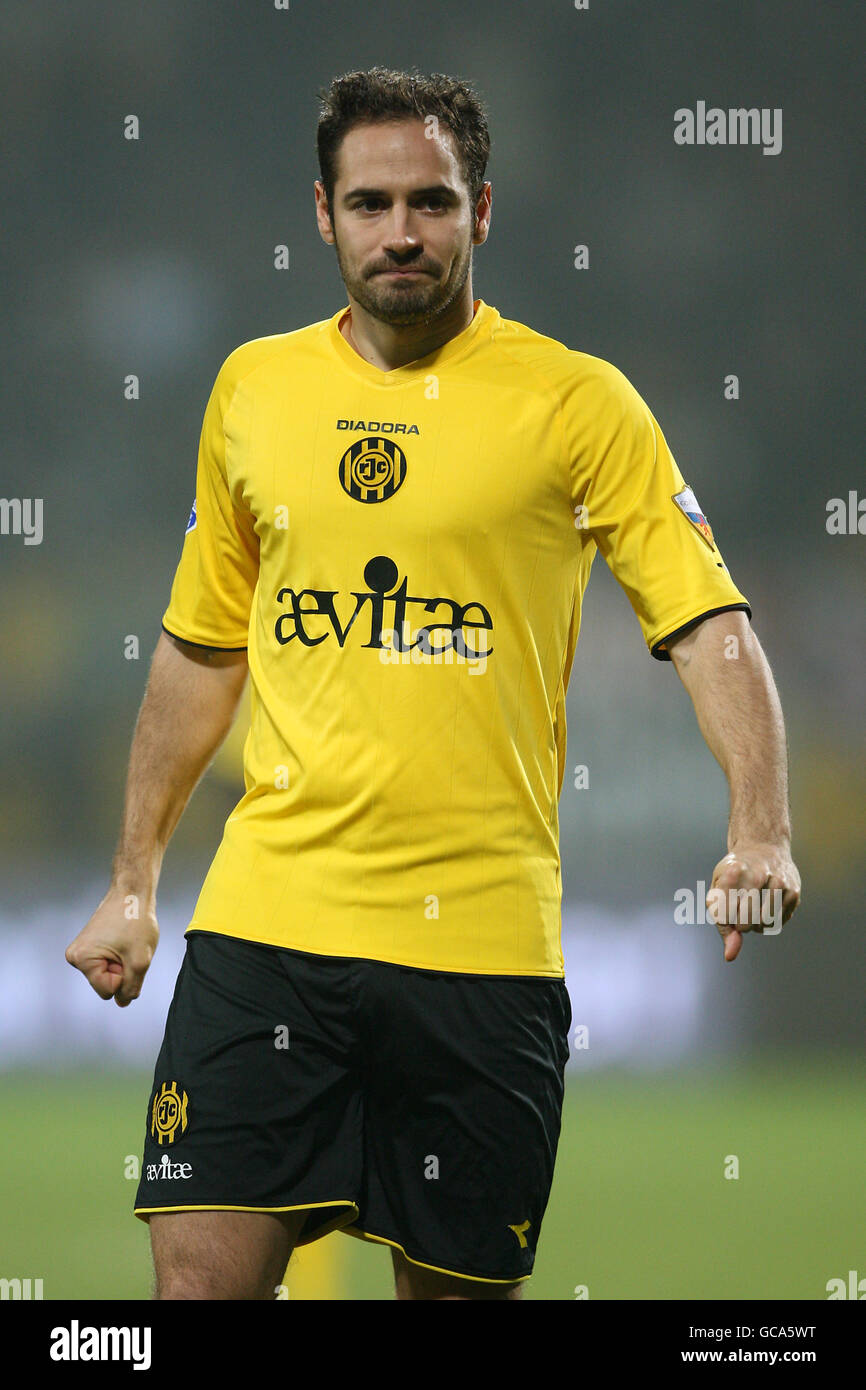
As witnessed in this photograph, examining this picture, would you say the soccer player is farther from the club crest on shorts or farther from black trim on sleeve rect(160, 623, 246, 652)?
black trim on sleeve rect(160, 623, 246, 652)

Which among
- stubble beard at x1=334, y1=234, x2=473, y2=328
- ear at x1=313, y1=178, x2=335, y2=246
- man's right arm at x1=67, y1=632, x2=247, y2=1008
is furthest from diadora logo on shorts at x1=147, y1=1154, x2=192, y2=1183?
ear at x1=313, y1=178, x2=335, y2=246

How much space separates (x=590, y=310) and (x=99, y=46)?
261cm

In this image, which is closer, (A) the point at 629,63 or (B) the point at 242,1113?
(B) the point at 242,1113

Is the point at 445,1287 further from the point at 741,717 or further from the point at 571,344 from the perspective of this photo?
the point at 571,344

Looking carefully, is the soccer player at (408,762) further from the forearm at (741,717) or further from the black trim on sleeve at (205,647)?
the black trim on sleeve at (205,647)

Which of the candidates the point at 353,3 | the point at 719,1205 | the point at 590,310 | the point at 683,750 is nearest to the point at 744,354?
the point at 590,310

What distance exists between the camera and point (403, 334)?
2342 mm

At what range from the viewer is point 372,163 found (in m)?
2.30

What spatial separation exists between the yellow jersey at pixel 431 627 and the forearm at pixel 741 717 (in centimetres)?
5

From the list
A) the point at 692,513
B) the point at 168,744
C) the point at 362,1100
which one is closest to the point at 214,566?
the point at 168,744

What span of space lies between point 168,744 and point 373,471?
1.80ft

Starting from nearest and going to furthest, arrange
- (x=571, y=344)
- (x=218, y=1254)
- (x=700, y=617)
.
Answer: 1. (x=218, y=1254)
2. (x=700, y=617)
3. (x=571, y=344)

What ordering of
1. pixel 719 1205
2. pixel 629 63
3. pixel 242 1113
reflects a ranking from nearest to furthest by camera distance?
1. pixel 242 1113
2. pixel 719 1205
3. pixel 629 63

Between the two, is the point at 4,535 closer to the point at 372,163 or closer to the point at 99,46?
the point at 99,46
